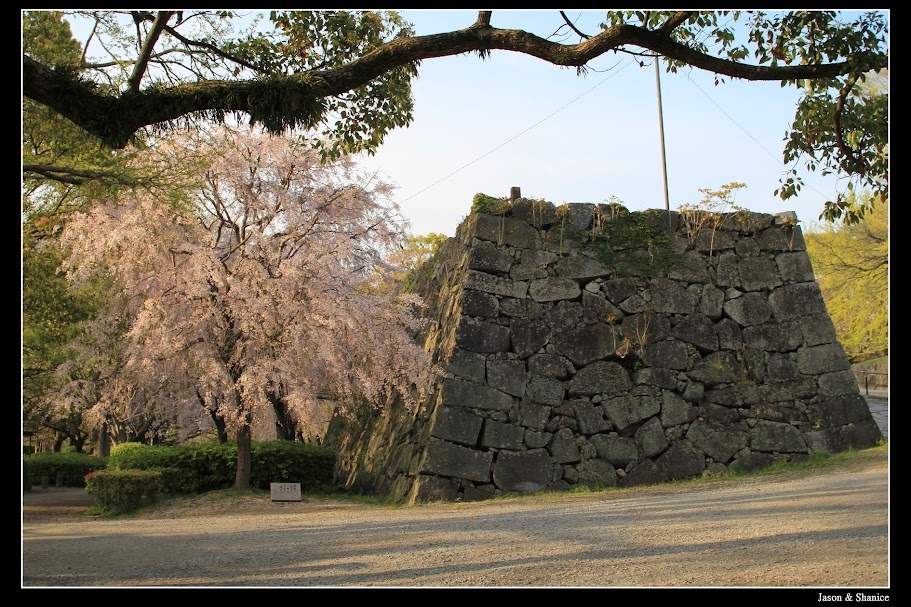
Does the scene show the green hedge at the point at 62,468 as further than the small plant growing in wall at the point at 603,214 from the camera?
Yes

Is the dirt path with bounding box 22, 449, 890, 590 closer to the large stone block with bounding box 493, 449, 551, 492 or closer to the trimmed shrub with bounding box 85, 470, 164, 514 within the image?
the large stone block with bounding box 493, 449, 551, 492

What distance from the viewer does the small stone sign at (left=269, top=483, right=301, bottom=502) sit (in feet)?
40.7

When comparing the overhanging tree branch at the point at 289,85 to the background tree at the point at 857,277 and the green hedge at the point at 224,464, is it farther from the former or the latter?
the background tree at the point at 857,277

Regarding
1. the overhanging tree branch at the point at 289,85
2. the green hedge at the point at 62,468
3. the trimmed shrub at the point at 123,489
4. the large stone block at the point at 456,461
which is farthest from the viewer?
the green hedge at the point at 62,468

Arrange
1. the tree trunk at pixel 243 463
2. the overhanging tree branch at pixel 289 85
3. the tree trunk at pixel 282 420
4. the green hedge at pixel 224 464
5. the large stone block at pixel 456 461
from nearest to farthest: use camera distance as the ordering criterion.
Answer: the overhanging tree branch at pixel 289 85, the large stone block at pixel 456 461, the tree trunk at pixel 243 463, the green hedge at pixel 224 464, the tree trunk at pixel 282 420

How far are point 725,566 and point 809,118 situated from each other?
4772 millimetres

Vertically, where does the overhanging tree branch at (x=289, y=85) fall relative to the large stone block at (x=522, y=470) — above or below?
above

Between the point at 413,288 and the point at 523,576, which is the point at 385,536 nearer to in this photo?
the point at 523,576

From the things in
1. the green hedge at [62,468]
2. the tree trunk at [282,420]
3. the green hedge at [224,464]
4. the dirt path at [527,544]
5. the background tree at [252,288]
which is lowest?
the green hedge at [62,468]

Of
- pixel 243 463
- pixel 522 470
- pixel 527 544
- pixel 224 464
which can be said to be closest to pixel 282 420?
pixel 224 464

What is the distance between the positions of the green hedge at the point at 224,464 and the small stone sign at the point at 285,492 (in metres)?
0.98

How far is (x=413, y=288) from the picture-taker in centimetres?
1706

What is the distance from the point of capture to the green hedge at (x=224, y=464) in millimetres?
13359

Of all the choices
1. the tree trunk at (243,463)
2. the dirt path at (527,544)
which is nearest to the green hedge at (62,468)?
the tree trunk at (243,463)
